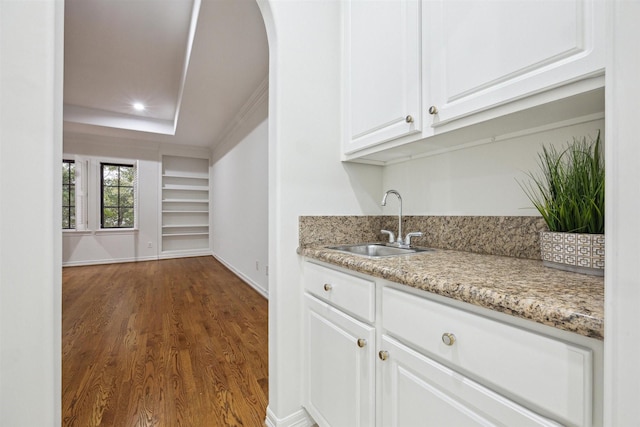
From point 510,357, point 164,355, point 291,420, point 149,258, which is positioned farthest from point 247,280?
point 510,357

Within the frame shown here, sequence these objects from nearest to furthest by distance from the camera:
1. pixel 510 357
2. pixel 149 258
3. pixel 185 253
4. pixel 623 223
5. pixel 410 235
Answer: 1. pixel 623 223
2. pixel 510 357
3. pixel 410 235
4. pixel 149 258
5. pixel 185 253

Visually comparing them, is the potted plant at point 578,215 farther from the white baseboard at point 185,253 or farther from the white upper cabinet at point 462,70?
the white baseboard at point 185,253

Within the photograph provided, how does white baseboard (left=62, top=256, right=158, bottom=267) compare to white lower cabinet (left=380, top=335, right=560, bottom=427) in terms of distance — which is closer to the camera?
white lower cabinet (left=380, top=335, right=560, bottom=427)

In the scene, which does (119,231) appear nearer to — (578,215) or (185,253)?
(185,253)

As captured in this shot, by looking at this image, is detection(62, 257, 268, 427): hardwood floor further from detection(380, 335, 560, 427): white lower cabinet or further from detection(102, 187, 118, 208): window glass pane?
detection(102, 187, 118, 208): window glass pane

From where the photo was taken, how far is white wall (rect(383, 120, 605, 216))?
1114mm

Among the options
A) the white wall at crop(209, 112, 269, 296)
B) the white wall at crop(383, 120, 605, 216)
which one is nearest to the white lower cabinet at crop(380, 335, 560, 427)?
the white wall at crop(383, 120, 605, 216)

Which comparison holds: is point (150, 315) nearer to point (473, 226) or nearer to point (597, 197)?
point (473, 226)

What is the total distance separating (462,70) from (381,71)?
1.31 ft

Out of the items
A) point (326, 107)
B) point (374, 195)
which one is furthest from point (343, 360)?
point (326, 107)

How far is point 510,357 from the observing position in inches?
23.5

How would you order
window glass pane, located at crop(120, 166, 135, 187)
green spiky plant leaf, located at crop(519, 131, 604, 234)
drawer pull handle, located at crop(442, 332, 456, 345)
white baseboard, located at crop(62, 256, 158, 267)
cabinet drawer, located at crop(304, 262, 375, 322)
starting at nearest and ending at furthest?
drawer pull handle, located at crop(442, 332, 456, 345) → green spiky plant leaf, located at crop(519, 131, 604, 234) → cabinet drawer, located at crop(304, 262, 375, 322) → white baseboard, located at crop(62, 256, 158, 267) → window glass pane, located at crop(120, 166, 135, 187)

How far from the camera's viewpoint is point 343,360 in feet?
3.59

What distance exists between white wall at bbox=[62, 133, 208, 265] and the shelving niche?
0.22m
